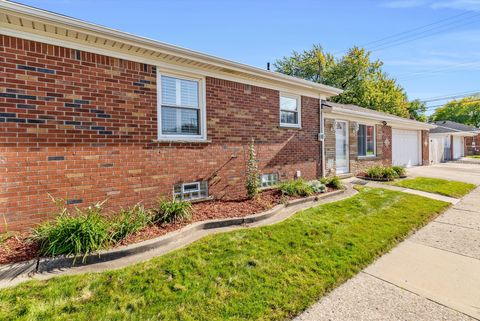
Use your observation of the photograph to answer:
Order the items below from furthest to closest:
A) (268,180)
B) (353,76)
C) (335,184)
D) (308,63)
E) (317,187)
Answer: (308,63) < (353,76) < (335,184) < (268,180) < (317,187)

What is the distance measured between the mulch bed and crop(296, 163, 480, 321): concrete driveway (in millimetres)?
2612

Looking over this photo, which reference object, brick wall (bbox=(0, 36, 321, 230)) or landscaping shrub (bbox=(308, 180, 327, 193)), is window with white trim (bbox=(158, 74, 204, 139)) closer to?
brick wall (bbox=(0, 36, 321, 230))

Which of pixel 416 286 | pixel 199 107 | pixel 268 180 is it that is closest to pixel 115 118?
pixel 199 107

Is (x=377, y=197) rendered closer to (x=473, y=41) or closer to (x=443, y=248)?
(x=443, y=248)

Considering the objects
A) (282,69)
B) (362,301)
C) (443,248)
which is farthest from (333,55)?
(362,301)

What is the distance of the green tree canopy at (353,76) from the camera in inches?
1042

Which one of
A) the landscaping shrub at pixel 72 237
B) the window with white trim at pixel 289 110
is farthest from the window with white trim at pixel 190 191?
the window with white trim at pixel 289 110

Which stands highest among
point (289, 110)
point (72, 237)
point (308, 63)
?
point (308, 63)

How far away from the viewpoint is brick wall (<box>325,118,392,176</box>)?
10.1m

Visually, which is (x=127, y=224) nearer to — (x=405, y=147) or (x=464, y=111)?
(x=405, y=147)

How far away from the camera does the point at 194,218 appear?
16.5 ft

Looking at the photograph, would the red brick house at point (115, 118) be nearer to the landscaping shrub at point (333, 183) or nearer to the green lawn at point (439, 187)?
the landscaping shrub at point (333, 183)

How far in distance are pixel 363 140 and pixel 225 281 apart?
11.5 m

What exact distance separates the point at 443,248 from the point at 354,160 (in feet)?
24.5
